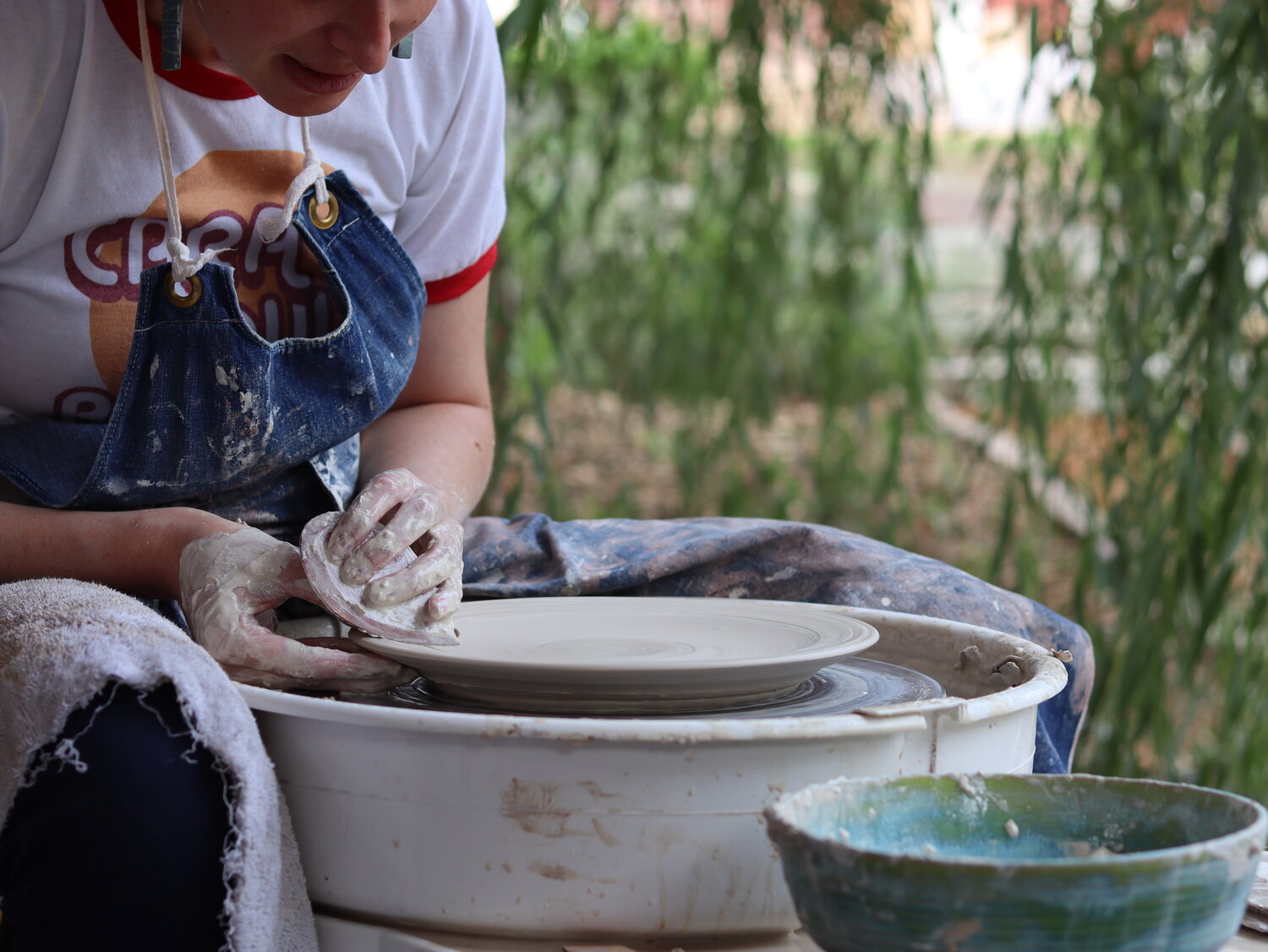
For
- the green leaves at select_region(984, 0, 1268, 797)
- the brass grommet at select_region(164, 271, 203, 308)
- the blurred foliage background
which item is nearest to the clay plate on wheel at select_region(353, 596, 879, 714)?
the brass grommet at select_region(164, 271, 203, 308)

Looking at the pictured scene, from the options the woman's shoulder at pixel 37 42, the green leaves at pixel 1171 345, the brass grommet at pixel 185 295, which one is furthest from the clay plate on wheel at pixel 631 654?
the green leaves at pixel 1171 345

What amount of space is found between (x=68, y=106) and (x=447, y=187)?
0.41 metres

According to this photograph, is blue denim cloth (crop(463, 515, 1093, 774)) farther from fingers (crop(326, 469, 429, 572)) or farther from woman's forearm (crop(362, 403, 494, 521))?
fingers (crop(326, 469, 429, 572))

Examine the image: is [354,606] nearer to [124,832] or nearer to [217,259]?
[124,832]

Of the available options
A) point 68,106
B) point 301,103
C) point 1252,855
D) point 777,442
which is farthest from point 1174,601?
point 777,442

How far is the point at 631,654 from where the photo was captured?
41.6 inches

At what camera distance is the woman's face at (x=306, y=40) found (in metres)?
0.99

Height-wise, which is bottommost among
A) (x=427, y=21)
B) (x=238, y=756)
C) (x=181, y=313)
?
(x=238, y=756)

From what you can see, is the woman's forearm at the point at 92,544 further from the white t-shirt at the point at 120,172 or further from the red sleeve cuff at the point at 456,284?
the red sleeve cuff at the point at 456,284

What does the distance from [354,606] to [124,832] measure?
27cm

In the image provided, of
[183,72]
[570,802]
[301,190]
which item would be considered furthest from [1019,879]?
[183,72]

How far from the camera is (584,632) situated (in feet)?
3.77

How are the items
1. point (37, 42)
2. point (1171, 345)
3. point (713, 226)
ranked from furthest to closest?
point (713, 226), point (1171, 345), point (37, 42)

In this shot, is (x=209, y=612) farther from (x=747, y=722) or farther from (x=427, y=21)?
(x=427, y=21)
